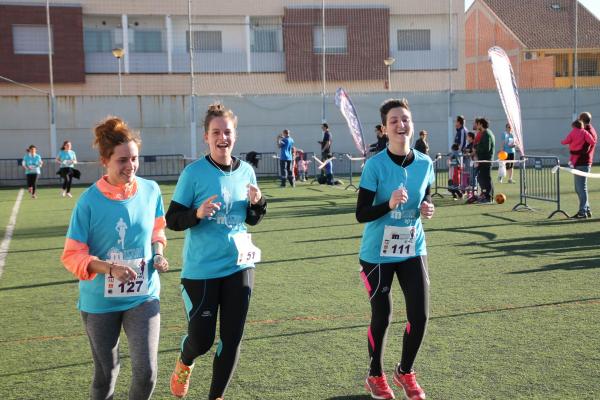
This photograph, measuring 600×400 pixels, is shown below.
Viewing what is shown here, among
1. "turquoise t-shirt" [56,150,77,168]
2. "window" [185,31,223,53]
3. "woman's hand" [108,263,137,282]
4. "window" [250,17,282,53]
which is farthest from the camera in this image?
"window" [250,17,282,53]

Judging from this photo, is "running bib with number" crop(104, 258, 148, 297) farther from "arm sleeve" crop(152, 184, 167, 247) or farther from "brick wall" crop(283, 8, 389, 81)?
"brick wall" crop(283, 8, 389, 81)

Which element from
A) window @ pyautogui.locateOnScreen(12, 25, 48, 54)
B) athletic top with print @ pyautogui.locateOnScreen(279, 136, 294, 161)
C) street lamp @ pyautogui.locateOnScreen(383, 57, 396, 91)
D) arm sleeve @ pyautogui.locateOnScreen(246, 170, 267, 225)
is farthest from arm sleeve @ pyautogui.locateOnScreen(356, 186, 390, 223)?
window @ pyautogui.locateOnScreen(12, 25, 48, 54)

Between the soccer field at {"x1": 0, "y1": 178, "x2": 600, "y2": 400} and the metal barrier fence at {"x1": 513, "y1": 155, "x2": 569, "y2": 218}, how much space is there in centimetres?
249

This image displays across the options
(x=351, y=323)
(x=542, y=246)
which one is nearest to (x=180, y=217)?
(x=351, y=323)

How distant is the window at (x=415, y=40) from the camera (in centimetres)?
3884

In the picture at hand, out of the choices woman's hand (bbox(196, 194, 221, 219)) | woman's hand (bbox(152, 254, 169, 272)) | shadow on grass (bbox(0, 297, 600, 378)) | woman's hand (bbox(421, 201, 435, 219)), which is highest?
woman's hand (bbox(196, 194, 221, 219))

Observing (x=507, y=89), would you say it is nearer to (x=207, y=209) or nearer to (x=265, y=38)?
(x=207, y=209)

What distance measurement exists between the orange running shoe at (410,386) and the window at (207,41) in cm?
3218

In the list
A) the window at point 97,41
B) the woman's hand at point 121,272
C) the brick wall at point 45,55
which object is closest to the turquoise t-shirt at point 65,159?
the brick wall at point 45,55

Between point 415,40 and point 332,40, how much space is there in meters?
4.35

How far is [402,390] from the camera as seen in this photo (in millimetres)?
5605

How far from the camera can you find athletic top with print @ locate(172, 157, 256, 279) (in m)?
5.04

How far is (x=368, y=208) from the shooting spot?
17.8 feet

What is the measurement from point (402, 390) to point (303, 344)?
54.2 inches
